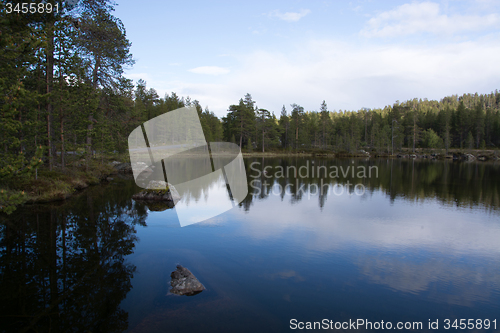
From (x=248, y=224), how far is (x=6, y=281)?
1029 cm

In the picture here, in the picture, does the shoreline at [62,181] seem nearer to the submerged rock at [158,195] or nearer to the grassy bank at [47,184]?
the grassy bank at [47,184]

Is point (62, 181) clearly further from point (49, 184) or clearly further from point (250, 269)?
point (250, 269)

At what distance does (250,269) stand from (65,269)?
20.3 feet

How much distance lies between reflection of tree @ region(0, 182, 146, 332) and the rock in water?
1.41 meters

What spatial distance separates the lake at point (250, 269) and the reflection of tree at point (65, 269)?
0.13ft

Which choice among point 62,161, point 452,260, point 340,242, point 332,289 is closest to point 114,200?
point 62,161

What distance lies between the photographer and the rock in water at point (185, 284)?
8297 millimetres

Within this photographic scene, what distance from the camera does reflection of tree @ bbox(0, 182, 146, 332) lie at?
22.7 ft

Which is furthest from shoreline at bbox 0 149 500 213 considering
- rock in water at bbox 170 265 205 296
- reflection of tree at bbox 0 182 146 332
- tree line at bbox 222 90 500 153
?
tree line at bbox 222 90 500 153

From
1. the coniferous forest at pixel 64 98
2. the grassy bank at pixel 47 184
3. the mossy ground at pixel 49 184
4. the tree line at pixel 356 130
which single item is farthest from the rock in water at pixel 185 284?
the tree line at pixel 356 130

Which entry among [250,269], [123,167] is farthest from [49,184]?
[123,167]

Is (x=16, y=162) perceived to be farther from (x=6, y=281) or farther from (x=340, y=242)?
(x=340, y=242)

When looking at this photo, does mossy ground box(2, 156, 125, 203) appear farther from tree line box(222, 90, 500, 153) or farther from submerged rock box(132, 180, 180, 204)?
tree line box(222, 90, 500, 153)

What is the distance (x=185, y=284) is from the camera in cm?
846
